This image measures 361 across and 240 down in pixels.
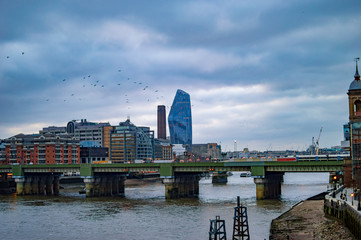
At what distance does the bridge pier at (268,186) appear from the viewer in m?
117

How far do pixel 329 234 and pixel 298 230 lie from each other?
23.0 ft

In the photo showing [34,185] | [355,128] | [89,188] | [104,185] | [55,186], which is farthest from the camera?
[55,186]

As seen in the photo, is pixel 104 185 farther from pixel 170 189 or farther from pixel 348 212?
pixel 348 212

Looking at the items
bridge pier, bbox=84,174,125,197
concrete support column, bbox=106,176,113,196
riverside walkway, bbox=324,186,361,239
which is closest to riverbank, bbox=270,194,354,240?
riverside walkway, bbox=324,186,361,239

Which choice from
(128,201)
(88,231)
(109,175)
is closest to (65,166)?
(109,175)

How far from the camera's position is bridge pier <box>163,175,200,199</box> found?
417 ft

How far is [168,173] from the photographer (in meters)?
127

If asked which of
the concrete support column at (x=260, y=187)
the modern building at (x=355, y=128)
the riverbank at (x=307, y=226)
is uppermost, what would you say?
the modern building at (x=355, y=128)

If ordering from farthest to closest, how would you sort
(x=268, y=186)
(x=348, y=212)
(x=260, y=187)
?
(x=268, y=186) < (x=260, y=187) < (x=348, y=212)

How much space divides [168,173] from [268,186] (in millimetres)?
26910

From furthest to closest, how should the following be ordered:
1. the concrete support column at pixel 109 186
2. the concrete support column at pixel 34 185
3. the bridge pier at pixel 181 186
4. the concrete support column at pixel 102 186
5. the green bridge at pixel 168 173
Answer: the concrete support column at pixel 34 185
the concrete support column at pixel 109 186
the concrete support column at pixel 102 186
the bridge pier at pixel 181 186
the green bridge at pixel 168 173

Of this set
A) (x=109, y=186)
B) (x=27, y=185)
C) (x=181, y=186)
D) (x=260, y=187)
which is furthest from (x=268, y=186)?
(x=27, y=185)

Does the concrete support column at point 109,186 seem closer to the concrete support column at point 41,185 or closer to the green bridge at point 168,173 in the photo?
the green bridge at point 168,173

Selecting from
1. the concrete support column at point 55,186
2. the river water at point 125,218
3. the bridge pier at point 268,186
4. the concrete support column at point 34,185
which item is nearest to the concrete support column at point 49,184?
the concrete support column at point 55,186
